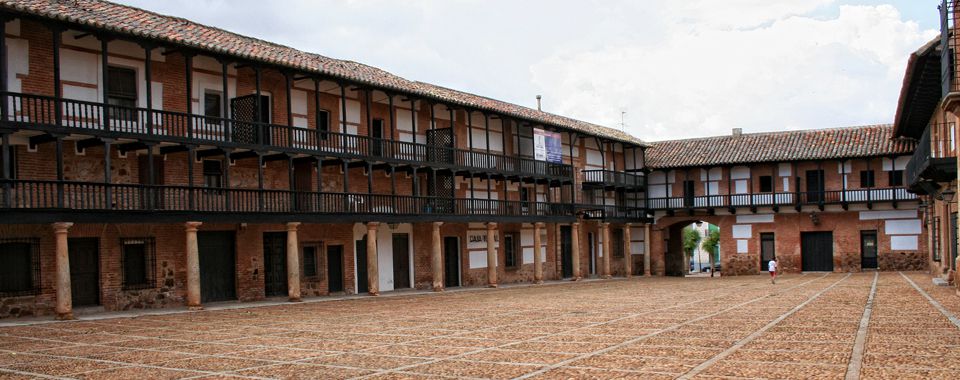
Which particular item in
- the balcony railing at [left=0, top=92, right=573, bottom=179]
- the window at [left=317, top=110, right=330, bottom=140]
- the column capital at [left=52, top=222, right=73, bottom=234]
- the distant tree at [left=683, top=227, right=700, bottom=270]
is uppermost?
the window at [left=317, top=110, right=330, bottom=140]

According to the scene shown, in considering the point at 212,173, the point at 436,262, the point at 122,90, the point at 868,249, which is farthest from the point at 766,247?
the point at 122,90

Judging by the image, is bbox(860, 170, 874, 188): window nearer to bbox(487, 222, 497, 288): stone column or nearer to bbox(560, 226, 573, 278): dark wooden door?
bbox(560, 226, 573, 278): dark wooden door

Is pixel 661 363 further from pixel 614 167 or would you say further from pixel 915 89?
pixel 614 167

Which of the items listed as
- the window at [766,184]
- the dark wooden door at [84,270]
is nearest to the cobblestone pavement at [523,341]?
the dark wooden door at [84,270]

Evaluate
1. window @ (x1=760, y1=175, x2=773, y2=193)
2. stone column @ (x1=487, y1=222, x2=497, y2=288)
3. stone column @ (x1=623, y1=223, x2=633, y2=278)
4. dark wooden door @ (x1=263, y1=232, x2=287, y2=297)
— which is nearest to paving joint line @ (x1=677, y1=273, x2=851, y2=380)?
stone column @ (x1=487, y1=222, x2=497, y2=288)

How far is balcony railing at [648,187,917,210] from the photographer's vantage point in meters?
36.6

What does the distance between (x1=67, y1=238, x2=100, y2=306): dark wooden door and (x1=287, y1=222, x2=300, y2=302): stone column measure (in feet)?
15.7

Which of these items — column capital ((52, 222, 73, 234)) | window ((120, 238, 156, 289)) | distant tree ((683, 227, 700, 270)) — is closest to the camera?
column capital ((52, 222, 73, 234))

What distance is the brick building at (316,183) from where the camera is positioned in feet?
61.2

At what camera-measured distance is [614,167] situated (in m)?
41.0

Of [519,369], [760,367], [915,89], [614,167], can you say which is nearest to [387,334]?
[519,369]

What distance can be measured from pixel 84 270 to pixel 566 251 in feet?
75.6

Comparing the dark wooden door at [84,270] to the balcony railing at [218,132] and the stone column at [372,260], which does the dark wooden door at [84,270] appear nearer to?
the balcony railing at [218,132]

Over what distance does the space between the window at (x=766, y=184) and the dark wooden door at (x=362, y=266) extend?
2101 centimetres
